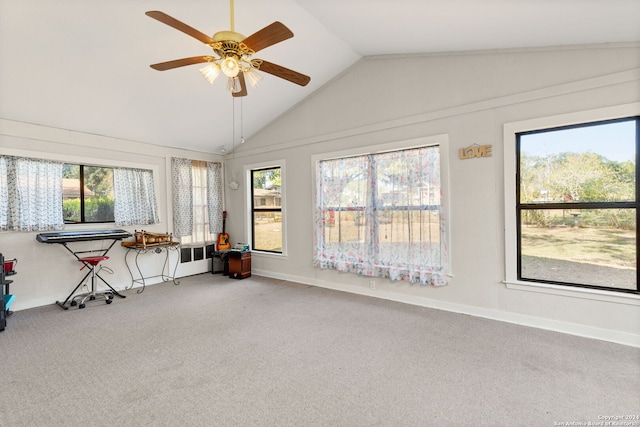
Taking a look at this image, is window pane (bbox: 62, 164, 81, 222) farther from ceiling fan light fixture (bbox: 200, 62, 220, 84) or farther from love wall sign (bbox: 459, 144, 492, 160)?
love wall sign (bbox: 459, 144, 492, 160)

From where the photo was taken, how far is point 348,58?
453 centimetres

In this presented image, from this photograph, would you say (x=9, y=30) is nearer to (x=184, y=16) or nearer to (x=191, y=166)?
(x=184, y=16)

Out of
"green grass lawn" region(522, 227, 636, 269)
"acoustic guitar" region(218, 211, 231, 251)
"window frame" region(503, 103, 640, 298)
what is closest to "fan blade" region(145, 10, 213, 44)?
"window frame" region(503, 103, 640, 298)

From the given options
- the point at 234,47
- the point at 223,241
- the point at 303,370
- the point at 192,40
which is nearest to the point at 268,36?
the point at 234,47

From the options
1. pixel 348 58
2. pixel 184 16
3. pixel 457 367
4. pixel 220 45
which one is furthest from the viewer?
pixel 348 58

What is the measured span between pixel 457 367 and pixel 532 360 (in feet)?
2.28

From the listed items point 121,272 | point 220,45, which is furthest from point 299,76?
point 121,272

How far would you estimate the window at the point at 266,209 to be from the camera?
19.2 ft

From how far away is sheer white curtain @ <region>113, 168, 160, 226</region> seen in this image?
A: 5.03m

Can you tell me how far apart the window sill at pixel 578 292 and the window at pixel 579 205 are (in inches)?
2.9

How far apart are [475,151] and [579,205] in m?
1.17

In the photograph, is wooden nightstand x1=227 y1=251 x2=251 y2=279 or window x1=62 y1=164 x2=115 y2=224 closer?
window x1=62 y1=164 x2=115 y2=224

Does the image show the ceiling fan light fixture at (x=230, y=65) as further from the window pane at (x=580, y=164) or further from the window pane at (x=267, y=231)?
the window pane at (x=267, y=231)

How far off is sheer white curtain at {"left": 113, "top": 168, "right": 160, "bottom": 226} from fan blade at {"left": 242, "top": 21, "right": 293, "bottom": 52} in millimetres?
3945
